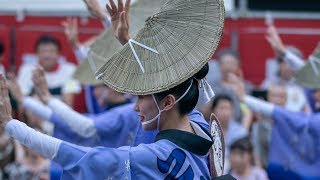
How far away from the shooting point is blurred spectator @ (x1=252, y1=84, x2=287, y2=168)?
7.93 metres

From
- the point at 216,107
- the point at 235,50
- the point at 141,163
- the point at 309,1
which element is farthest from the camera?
the point at 309,1

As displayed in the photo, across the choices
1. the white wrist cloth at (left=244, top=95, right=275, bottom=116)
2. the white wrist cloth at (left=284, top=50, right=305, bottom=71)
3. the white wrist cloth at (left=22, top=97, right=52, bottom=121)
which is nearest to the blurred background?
the white wrist cloth at (left=284, top=50, right=305, bottom=71)

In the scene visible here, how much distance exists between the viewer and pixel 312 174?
6.99 metres

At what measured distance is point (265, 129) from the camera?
26.2ft

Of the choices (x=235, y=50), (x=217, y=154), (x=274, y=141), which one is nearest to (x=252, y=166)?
(x=274, y=141)

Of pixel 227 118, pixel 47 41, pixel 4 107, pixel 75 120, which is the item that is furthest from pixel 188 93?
pixel 47 41

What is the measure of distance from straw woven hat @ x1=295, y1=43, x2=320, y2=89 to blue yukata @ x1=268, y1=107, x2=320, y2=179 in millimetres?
Result: 467

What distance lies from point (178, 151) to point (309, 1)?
7.73 metres

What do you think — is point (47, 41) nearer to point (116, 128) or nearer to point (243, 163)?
point (243, 163)

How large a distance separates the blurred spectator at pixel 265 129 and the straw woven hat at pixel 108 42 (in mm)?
2115

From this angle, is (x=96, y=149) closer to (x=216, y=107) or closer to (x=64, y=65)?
(x=216, y=107)

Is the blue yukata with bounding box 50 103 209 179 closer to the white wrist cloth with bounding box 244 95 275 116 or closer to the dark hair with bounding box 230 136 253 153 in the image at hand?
the white wrist cloth with bounding box 244 95 275 116

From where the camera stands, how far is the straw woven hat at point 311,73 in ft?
20.1

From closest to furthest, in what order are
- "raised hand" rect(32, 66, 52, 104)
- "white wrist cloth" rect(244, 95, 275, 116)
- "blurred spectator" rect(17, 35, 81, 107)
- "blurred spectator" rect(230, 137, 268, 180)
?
"raised hand" rect(32, 66, 52, 104), "white wrist cloth" rect(244, 95, 275, 116), "blurred spectator" rect(230, 137, 268, 180), "blurred spectator" rect(17, 35, 81, 107)
